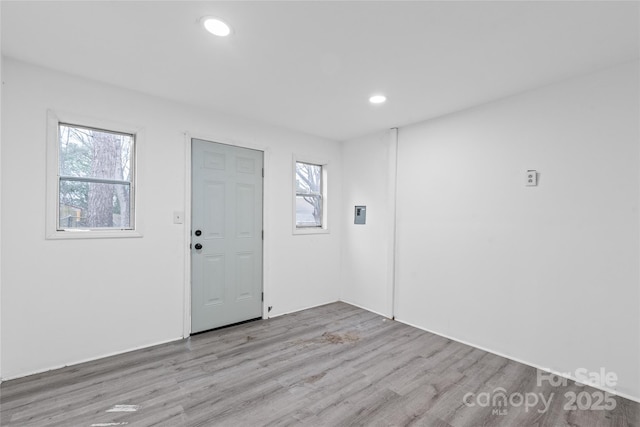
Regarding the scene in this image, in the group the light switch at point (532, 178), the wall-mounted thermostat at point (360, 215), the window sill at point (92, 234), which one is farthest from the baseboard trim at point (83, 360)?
the light switch at point (532, 178)

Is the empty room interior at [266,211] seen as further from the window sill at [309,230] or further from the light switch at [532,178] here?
the window sill at [309,230]

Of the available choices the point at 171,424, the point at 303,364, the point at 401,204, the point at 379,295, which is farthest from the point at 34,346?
the point at 401,204

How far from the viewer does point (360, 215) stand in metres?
4.42

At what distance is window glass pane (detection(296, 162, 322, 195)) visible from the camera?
4331 mm

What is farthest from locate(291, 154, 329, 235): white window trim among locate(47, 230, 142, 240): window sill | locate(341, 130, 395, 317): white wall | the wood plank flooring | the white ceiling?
locate(47, 230, 142, 240): window sill

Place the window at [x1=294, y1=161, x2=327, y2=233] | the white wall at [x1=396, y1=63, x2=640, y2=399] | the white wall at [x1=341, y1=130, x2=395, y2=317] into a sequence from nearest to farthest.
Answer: the white wall at [x1=396, y1=63, x2=640, y2=399] → the white wall at [x1=341, y1=130, x2=395, y2=317] → the window at [x1=294, y1=161, x2=327, y2=233]

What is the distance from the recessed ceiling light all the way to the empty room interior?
2 cm

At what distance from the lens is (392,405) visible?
6.92ft

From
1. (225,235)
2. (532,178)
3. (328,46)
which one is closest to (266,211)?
(225,235)

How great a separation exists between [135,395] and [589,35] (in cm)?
404

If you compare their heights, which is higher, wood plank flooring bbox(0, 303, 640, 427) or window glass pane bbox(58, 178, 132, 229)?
window glass pane bbox(58, 178, 132, 229)

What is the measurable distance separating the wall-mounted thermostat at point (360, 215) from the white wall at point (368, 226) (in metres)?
0.06

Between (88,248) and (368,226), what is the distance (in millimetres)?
3272

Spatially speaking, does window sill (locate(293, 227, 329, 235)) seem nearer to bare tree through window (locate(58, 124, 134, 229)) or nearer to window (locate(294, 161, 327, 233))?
window (locate(294, 161, 327, 233))
